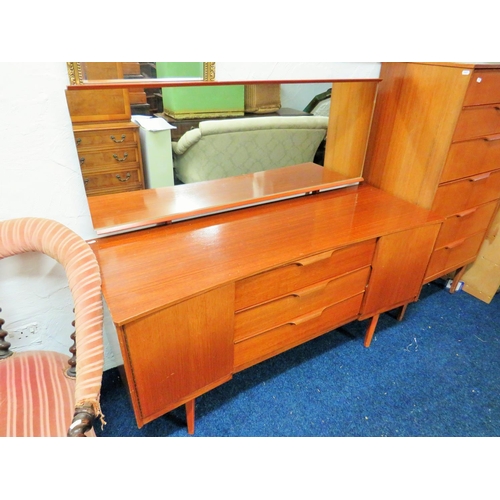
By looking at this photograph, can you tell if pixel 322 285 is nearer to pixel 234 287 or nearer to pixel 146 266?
pixel 234 287

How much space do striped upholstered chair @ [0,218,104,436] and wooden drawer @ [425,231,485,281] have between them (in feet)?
5.25

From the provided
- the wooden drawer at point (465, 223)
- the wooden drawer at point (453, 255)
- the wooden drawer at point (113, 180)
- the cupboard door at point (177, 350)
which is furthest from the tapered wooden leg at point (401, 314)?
the wooden drawer at point (113, 180)

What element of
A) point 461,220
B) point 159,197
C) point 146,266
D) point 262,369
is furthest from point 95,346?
point 461,220

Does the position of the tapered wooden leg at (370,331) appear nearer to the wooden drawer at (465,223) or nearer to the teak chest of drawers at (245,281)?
the teak chest of drawers at (245,281)

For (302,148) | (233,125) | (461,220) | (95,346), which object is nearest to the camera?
(95,346)

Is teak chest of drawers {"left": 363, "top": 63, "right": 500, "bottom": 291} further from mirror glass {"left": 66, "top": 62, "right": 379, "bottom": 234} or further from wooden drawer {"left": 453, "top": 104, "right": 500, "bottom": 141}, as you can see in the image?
mirror glass {"left": 66, "top": 62, "right": 379, "bottom": 234}

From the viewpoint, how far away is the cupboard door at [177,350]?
0.91m

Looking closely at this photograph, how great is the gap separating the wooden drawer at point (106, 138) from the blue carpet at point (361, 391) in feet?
3.13

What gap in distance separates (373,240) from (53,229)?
109cm

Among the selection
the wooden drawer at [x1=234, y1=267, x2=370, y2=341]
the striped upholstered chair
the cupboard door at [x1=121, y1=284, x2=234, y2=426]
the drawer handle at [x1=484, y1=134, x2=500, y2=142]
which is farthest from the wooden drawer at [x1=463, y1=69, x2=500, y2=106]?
the striped upholstered chair

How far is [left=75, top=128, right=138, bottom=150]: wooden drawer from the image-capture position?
3.37ft

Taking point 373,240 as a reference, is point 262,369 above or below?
below

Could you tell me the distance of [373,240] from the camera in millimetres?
1331

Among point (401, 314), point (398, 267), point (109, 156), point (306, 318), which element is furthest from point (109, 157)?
point (401, 314)
